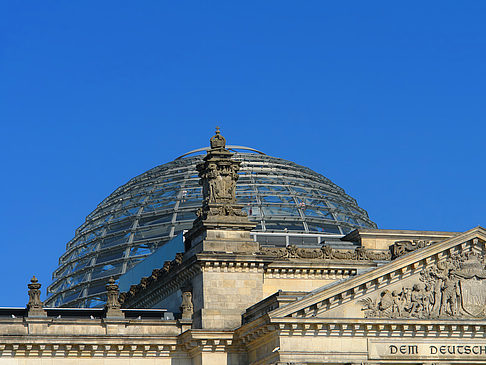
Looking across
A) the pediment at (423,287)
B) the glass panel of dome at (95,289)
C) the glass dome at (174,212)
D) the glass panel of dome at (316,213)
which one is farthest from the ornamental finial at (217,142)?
the glass panel of dome at (95,289)

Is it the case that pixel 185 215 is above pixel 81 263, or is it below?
above

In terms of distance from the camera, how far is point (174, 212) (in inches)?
4473

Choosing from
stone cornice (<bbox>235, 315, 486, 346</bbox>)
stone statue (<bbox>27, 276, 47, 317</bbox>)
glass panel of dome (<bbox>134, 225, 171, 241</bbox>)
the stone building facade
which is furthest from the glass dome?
stone cornice (<bbox>235, 315, 486, 346</bbox>)

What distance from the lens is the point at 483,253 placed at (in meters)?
73.2

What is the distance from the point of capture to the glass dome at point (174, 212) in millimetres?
111688

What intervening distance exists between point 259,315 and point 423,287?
8984 mm

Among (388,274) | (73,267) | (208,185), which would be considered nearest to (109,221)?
(73,267)

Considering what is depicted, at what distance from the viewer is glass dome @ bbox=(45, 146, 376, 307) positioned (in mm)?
111688

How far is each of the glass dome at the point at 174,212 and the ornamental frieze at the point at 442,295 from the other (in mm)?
36272

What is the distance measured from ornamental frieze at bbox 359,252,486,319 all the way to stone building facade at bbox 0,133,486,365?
0.18 feet

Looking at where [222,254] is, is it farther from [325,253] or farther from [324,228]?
[324,228]

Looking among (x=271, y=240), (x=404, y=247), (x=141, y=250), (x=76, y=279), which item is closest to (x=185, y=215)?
(x=141, y=250)

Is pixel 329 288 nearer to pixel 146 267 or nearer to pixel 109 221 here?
pixel 146 267

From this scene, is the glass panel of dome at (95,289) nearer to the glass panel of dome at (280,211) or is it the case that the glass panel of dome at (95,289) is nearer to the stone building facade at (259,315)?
the glass panel of dome at (280,211)
